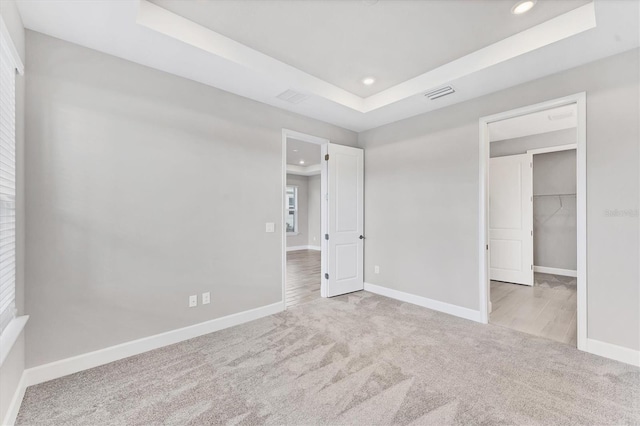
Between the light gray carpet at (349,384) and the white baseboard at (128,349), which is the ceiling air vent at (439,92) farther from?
the white baseboard at (128,349)

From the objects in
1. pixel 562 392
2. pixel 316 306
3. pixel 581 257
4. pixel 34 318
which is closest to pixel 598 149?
pixel 581 257

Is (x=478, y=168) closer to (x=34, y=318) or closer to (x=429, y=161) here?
(x=429, y=161)

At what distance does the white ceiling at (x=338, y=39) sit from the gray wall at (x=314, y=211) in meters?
6.55

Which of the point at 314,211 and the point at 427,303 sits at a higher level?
the point at 314,211

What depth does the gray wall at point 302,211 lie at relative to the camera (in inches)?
387

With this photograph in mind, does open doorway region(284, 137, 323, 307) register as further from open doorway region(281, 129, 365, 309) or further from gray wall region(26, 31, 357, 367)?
gray wall region(26, 31, 357, 367)

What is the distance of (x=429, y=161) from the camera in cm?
380

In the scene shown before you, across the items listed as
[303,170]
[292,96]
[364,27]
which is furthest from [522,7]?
[303,170]

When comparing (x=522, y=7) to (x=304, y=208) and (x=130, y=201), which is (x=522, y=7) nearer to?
(x=130, y=201)

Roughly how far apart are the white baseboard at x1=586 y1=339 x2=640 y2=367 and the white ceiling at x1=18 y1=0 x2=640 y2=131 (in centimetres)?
261

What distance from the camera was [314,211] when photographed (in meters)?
10.0

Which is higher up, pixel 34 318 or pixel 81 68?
pixel 81 68

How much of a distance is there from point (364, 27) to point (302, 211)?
26.1ft

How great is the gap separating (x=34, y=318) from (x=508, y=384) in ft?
12.0
